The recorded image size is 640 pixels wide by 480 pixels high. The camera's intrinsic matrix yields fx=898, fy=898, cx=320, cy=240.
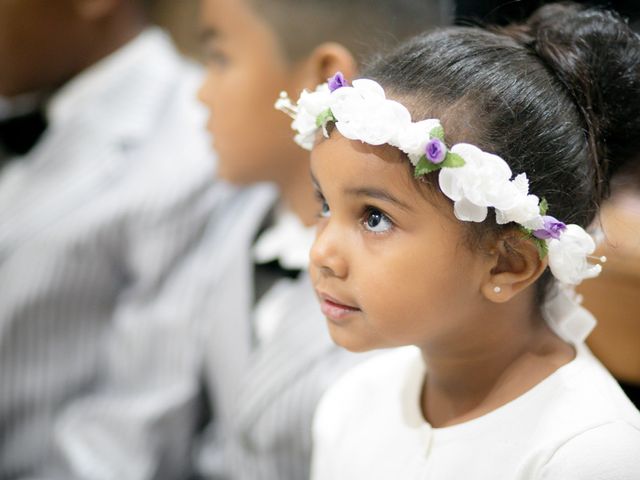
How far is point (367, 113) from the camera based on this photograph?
2.29 feet

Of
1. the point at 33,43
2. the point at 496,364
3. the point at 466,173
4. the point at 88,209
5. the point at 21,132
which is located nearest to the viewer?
the point at 466,173

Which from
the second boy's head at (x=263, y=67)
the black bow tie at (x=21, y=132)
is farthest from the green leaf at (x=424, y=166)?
the black bow tie at (x=21, y=132)

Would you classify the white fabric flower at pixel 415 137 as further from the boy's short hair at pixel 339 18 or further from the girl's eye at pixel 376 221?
the boy's short hair at pixel 339 18

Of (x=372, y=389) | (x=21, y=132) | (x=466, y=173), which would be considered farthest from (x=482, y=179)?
(x=21, y=132)

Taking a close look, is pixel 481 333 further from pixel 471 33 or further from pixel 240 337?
pixel 240 337

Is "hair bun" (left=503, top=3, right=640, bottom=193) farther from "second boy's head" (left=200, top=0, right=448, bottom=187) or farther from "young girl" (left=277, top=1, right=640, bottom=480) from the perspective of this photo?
"second boy's head" (left=200, top=0, right=448, bottom=187)

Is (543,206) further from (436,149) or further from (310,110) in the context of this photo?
(310,110)

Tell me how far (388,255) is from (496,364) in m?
0.15

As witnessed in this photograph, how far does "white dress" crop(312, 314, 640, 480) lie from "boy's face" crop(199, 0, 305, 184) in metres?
0.40

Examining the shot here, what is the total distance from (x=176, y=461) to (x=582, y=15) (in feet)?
3.19

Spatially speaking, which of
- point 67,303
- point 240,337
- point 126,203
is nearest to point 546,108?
point 240,337

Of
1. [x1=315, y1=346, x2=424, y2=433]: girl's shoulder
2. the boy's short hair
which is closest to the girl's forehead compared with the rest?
[x1=315, y1=346, x2=424, y2=433]: girl's shoulder

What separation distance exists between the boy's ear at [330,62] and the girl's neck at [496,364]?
15.1 inches

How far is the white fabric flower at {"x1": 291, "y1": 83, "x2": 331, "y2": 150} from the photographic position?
75 cm
